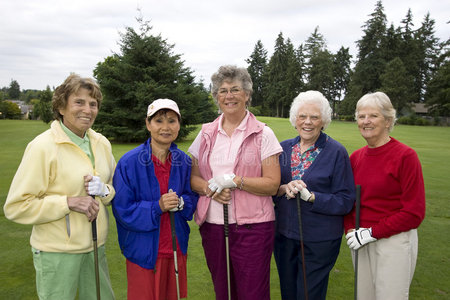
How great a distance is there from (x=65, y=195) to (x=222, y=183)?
1.20m

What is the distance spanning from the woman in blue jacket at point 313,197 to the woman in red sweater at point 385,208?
0.19m

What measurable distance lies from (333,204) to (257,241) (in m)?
0.73

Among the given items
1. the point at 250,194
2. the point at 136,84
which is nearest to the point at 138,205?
the point at 250,194

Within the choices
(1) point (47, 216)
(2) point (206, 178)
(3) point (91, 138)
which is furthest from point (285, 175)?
(1) point (47, 216)

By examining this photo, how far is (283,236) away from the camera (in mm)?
3057

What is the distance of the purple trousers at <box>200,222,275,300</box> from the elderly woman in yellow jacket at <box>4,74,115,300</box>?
994 mm

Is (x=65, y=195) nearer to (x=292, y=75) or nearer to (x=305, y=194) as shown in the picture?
(x=305, y=194)

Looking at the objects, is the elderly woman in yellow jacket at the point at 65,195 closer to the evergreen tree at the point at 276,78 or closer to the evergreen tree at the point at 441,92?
the evergreen tree at the point at 441,92

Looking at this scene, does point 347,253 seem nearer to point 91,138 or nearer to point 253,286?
point 253,286

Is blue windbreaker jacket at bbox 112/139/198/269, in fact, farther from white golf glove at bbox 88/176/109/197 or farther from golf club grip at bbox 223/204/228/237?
golf club grip at bbox 223/204/228/237

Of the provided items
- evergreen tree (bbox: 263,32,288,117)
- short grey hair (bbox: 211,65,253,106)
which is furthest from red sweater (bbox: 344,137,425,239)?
evergreen tree (bbox: 263,32,288,117)

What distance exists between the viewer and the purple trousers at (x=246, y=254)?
9.25ft

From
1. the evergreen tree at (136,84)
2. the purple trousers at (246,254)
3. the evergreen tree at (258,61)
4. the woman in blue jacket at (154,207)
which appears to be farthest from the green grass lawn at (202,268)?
the evergreen tree at (258,61)

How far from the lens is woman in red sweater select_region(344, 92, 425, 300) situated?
102 inches
